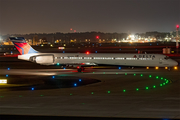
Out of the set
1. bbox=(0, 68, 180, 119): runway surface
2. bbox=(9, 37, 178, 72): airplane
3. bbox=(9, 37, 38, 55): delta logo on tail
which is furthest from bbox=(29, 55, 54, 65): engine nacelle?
bbox=(0, 68, 180, 119): runway surface

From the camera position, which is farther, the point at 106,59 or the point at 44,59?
the point at 44,59

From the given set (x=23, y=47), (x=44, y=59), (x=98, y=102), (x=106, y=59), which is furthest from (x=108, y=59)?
(x=98, y=102)

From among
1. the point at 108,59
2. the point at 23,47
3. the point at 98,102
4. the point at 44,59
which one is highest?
the point at 23,47

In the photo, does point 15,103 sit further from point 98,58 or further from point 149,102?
point 98,58

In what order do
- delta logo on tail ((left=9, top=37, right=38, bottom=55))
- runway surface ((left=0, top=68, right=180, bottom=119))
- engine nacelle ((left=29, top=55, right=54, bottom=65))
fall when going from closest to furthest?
runway surface ((left=0, top=68, right=180, bottom=119)), engine nacelle ((left=29, top=55, right=54, bottom=65)), delta logo on tail ((left=9, top=37, right=38, bottom=55))

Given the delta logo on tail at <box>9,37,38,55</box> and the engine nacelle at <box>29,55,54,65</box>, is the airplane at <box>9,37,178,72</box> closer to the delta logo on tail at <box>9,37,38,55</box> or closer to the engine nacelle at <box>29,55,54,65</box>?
the engine nacelle at <box>29,55,54,65</box>

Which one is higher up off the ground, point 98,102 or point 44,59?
point 44,59

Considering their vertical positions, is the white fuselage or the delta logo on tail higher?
the delta logo on tail

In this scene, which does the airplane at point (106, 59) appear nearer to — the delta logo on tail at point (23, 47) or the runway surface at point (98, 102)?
the delta logo on tail at point (23, 47)

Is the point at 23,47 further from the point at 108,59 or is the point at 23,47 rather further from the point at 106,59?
the point at 108,59

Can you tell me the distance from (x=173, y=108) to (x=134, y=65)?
21674 millimetres

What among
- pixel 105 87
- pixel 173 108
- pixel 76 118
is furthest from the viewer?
pixel 105 87

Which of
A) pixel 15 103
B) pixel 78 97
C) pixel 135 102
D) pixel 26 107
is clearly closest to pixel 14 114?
pixel 26 107

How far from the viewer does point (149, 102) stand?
53.7 ft
